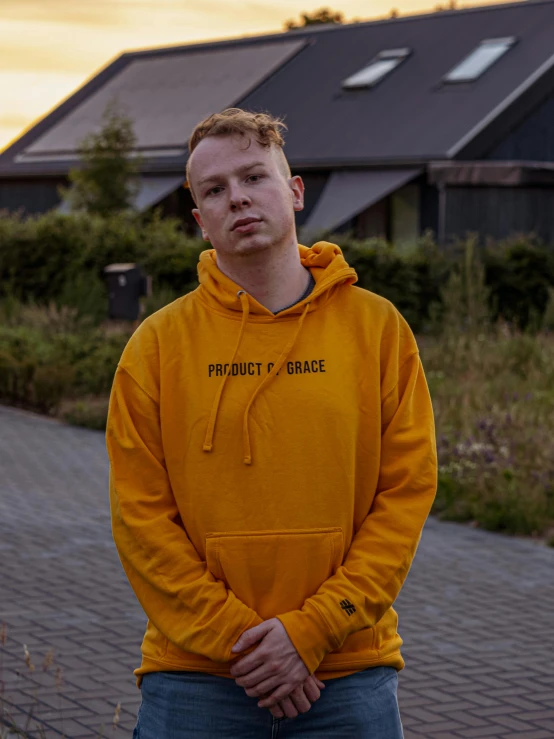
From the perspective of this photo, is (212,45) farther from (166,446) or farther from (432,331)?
(166,446)

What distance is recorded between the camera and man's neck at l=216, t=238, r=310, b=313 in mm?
2807

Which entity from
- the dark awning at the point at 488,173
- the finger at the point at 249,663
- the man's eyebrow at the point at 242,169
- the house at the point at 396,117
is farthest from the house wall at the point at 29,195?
the finger at the point at 249,663

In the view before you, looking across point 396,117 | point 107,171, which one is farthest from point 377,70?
point 107,171

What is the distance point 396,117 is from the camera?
29156 millimetres

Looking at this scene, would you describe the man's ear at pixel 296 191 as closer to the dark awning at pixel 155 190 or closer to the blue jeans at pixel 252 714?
the blue jeans at pixel 252 714

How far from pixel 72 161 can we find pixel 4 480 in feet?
Result: 83.2

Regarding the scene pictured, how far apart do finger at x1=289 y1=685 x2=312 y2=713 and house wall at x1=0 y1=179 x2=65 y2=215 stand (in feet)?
110

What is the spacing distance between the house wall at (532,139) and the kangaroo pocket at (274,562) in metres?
26.0

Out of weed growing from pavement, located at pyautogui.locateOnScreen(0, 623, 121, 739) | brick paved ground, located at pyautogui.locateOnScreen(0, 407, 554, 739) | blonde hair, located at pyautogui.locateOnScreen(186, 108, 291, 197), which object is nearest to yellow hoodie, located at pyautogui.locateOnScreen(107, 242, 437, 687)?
blonde hair, located at pyautogui.locateOnScreen(186, 108, 291, 197)

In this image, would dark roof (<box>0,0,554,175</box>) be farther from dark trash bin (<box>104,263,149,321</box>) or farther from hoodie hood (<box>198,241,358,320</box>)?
hoodie hood (<box>198,241,358,320</box>)

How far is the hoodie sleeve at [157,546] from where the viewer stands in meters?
2.66

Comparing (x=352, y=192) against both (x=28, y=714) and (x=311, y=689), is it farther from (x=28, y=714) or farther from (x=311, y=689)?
(x=311, y=689)

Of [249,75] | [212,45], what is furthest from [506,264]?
[212,45]

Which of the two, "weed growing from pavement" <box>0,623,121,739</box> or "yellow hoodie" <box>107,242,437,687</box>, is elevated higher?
"yellow hoodie" <box>107,242,437,687</box>
